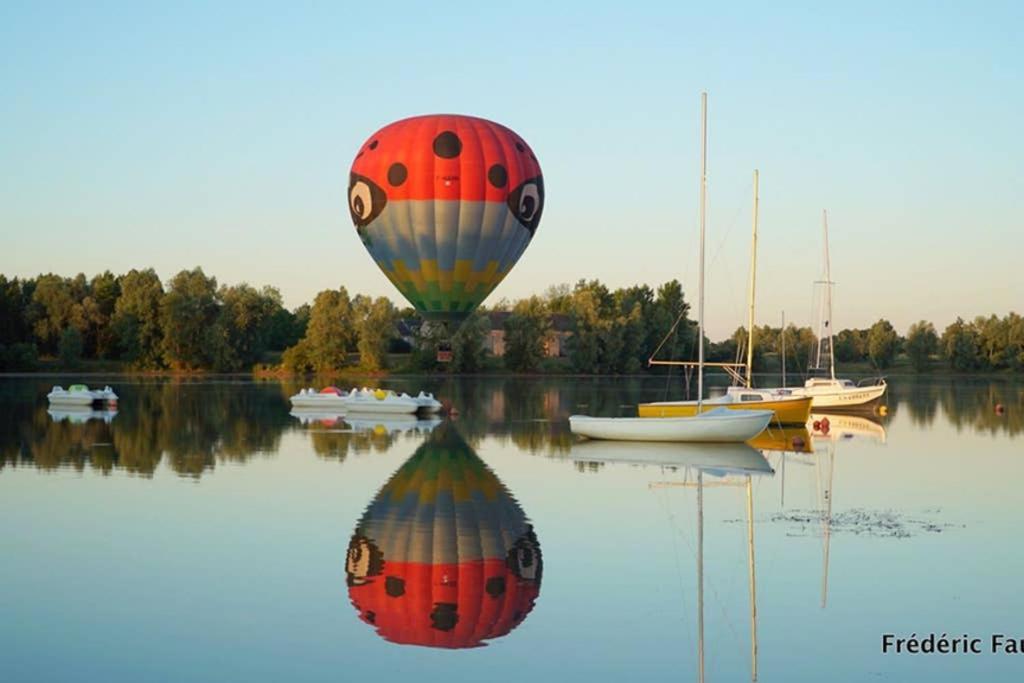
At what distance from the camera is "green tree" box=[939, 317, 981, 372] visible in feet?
416

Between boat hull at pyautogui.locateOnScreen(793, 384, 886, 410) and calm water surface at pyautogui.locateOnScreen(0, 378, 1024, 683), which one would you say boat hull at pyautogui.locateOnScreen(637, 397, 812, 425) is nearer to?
calm water surface at pyautogui.locateOnScreen(0, 378, 1024, 683)

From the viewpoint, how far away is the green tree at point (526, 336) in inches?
4313

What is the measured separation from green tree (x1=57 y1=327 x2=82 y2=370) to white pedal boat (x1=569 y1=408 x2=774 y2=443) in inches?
2912

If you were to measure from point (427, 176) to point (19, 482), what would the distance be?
606 inches

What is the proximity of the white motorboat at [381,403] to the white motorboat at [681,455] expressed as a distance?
47.1 ft

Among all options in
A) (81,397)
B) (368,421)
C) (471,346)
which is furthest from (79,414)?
(471,346)

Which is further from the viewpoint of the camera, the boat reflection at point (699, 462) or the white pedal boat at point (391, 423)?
the white pedal boat at point (391, 423)

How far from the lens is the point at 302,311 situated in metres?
130

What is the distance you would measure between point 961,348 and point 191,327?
3070 inches

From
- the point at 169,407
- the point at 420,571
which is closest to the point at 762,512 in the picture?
the point at 420,571

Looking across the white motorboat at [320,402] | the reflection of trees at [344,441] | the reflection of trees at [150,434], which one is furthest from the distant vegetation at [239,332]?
the reflection of trees at [344,441]

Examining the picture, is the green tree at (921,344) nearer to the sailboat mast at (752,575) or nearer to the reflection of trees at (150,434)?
the reflection of trees at (150,434)

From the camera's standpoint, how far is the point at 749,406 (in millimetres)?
40750

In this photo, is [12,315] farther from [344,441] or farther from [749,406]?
[749,406]
